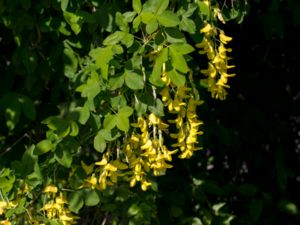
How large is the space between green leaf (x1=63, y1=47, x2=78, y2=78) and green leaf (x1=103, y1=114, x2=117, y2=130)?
22.9 inches

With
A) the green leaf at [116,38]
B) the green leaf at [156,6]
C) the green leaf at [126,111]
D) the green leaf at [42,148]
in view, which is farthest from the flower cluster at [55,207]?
the green leaf at [156,6]

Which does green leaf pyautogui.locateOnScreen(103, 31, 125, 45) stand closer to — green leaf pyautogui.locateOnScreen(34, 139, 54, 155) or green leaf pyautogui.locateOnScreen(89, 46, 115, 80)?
green leaf pyautogui.locateOnScreen(89, 46, 115, 80)

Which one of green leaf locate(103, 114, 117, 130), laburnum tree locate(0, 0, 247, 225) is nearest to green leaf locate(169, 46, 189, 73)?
laburnum tree locate(0, 0, 247, 225)

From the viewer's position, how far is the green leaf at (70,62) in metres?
2.33

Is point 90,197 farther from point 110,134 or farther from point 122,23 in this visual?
point 122,23

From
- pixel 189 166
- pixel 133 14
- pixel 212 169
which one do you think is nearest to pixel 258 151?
pixel 212 169

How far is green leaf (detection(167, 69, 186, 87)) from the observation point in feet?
5.51

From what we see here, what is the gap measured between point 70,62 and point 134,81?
65 centimetres

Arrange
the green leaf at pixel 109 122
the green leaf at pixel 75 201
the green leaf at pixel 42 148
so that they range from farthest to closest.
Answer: the green leaf at pixel 75 201
the green leaf at pixel 42 148
the green leaf at pixel 109 122

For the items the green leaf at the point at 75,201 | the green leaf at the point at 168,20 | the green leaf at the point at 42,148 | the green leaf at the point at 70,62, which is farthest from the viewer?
the green leaf at the point at 70,62

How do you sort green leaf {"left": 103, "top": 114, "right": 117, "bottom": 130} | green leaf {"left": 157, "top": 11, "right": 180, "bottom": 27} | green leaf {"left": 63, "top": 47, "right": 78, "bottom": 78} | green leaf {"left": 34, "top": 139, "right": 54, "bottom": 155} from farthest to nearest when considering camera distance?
green leaf {"left": 63, "top": 47, "right": 78, "bottom": 78} → green leaf {"left": 34, "top": 139, "right": 54, "bottom": 155} → green leaf {"left": 103, "top": 114, "right": 117, "bottom": 130} → green leaf {"left": 157, "top": 11, "right": 180, "bottom": 27}

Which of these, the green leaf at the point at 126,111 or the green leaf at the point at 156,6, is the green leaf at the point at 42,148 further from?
the green leaf at the point at 156,6

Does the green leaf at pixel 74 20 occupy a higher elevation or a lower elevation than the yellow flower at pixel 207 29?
lower

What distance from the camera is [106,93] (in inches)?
71.7
